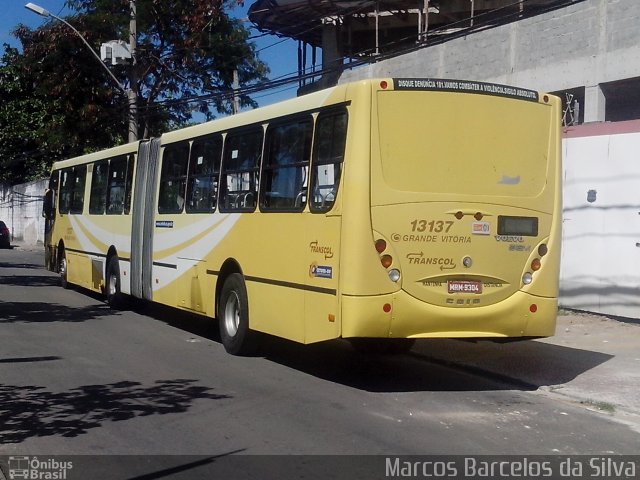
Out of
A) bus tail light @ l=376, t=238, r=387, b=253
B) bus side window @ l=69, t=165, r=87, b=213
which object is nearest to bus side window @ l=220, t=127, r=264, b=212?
bus tail light @ l=376, t=238, r=387, b=253

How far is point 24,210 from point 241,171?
39.8m

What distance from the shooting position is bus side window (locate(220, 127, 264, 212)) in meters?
10.8

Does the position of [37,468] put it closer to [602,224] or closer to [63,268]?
[602,224]

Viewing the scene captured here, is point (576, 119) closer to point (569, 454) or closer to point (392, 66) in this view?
point (392, 66)

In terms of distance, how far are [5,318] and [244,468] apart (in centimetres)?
949

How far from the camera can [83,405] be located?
26.7ft

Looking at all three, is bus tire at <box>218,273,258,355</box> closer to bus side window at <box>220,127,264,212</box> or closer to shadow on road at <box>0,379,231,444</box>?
bus side window at <box>220,127,264,212</box>

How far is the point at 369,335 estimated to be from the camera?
861cm

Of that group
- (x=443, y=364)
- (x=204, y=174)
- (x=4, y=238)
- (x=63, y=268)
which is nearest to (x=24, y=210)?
(x=4, y=238)

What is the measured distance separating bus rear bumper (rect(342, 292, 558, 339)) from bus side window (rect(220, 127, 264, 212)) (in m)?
2.76

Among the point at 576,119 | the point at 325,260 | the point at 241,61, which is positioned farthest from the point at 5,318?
the point at 241,61

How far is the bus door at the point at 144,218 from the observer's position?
14398 mm

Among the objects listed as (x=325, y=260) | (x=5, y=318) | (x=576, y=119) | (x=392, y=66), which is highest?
(x=392, y=66)

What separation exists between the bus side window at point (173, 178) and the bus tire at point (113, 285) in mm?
2645
